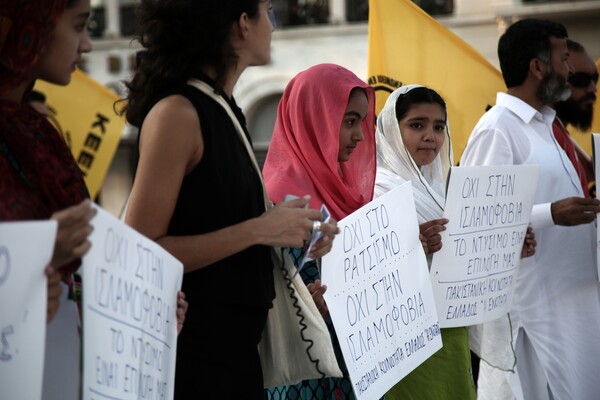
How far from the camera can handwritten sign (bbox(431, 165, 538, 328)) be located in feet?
13.7

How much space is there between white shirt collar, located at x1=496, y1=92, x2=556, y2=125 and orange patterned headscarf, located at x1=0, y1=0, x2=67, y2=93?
3.05 m

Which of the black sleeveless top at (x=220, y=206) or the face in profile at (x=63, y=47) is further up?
the face in profile at (x=63, y=47)

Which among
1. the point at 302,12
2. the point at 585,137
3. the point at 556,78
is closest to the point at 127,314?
the point at 556,78

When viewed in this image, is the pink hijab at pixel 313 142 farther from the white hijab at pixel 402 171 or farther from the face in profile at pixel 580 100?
the face in profile at pixel 580 100

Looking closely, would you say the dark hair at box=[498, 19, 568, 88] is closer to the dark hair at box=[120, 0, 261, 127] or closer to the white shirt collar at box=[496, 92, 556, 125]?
the white shirt collar at box=[496, 92, 556, 125]

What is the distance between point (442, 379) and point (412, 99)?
45.8 inches

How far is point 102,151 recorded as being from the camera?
761cm

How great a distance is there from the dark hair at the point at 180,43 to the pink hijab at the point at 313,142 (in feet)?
2.70

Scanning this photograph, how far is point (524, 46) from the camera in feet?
17.1

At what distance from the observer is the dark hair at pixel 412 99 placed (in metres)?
4.60

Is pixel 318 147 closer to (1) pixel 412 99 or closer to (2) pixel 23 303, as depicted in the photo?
(1) pixel 412 99

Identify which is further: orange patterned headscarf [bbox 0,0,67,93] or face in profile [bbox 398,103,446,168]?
face in profile [bbox 398,103,446,168]

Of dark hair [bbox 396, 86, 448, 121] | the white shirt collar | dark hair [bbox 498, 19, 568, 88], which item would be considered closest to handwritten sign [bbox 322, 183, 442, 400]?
dark hair [bbox 396, 86, 448, 121]

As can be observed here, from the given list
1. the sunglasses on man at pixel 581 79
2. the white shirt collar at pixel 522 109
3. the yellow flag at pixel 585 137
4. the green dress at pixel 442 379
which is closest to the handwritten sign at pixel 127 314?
the green dress at pixel 442 379
